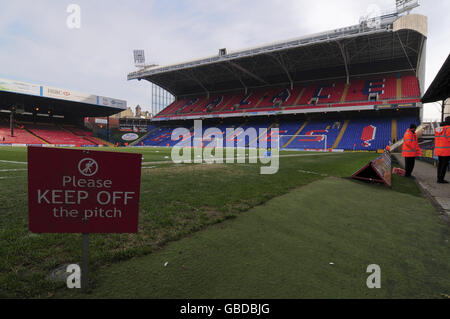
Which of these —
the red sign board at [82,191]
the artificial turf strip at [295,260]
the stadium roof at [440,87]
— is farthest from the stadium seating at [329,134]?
the red sign board at [82,191]

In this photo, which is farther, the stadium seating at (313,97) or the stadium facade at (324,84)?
the stadium seating at (313,97)

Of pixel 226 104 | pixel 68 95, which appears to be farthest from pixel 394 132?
pixel 68 95

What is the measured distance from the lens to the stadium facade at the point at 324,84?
86.9 feet

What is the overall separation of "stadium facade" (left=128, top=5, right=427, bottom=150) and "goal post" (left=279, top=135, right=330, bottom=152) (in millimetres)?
139

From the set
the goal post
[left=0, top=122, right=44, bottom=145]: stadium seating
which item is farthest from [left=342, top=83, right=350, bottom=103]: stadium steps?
[left=0, top=122, right=44, bottom=145]: stadium seating

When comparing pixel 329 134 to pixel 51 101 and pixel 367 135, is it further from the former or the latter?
pixel 51 101

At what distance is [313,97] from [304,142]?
9.32 m

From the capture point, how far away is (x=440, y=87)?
11031 mm

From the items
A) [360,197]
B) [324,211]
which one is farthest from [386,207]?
[324,211]

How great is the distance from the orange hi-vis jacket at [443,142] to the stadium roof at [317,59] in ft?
77.7

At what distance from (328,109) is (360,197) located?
30.6 m

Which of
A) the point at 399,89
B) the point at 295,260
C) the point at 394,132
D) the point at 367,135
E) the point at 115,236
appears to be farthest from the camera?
the point at 399,89

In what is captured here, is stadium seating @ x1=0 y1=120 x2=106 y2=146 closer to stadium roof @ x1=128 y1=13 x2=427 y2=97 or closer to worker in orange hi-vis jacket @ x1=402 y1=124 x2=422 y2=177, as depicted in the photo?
stadium roof @ x1=128 y1=13 x2=427 y2=97

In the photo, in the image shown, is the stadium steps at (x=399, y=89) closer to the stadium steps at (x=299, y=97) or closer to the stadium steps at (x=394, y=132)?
the stadium steps at (x=394, y=132)
